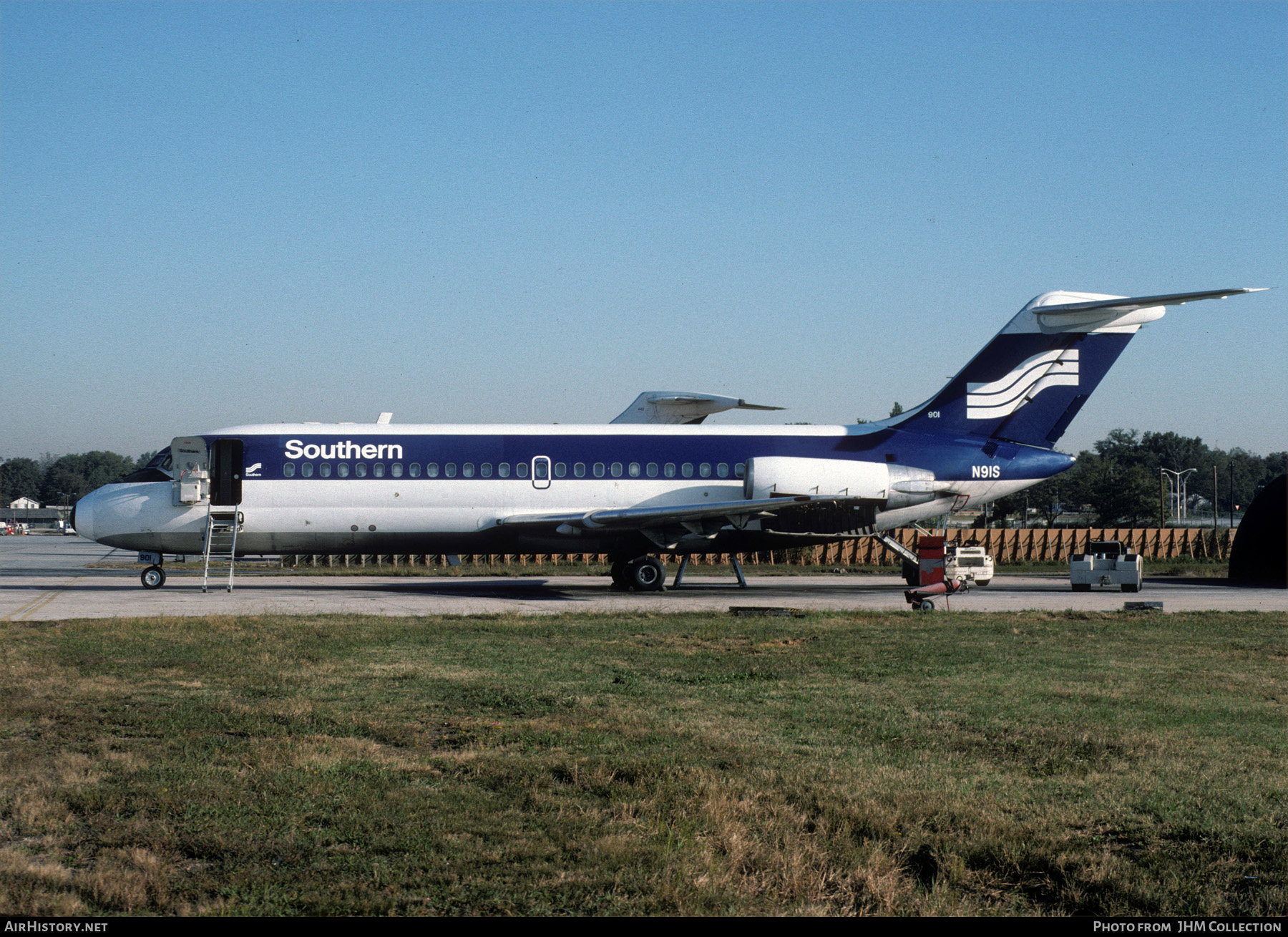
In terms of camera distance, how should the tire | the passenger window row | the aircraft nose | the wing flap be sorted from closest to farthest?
1. the wing flap
2. the aircraft nose
3. the passenger window row
4. the tire

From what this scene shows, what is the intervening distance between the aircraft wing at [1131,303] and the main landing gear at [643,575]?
40.5 feet

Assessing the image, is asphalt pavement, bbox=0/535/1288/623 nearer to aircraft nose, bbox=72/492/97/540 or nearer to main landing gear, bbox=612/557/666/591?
main landing gear, bbox=612/557/666/591

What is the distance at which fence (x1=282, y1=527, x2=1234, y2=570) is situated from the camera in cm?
4409

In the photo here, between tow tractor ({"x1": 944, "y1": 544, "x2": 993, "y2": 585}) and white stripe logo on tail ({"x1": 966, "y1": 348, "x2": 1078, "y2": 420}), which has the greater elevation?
white stripe logo on tail ({"x1": 966, "y1": 348, "x2": 1078, "y2": 420})

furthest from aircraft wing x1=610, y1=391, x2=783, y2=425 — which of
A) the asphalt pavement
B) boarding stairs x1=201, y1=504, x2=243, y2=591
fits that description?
boarding stairs x1=201, y1=504, x2=243, y2=591

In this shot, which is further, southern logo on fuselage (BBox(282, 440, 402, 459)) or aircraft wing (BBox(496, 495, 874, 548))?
southern logo on fuselage (BBox(282, 440, 402, 459))

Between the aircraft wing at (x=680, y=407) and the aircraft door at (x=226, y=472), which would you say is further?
the aircraft wing at (x=680, y=407)

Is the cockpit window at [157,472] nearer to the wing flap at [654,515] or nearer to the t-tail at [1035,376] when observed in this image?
the wing flap at [654,515]

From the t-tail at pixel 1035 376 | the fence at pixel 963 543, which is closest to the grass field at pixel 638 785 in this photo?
the t-tail at pixel 1035 376

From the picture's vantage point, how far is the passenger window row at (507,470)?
2636 centimetres

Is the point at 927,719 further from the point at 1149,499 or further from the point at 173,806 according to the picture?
the point at 1149,499

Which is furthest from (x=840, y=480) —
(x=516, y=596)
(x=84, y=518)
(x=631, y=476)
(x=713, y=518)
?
(x=84, y=518)

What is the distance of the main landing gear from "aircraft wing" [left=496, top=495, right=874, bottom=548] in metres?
0.76

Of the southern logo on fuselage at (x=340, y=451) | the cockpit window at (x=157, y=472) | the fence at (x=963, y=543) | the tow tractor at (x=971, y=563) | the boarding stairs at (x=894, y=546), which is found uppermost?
the southern logo on fuselage at (x=340, y=451)
